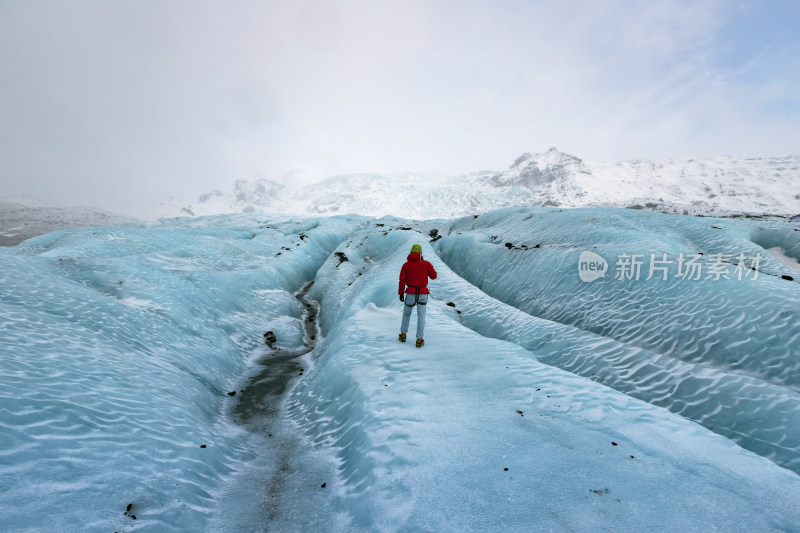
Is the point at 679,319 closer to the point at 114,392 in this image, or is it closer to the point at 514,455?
the point at 514,455

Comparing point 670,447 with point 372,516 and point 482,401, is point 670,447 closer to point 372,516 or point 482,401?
point 482,401

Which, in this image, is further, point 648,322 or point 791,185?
point 791,185

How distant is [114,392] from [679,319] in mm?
11740

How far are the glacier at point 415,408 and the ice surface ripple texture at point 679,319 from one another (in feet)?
0.16

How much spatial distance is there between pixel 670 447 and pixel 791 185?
4782 inches

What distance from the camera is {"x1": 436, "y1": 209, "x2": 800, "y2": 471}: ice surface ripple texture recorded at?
5559 mm

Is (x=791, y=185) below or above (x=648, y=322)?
above

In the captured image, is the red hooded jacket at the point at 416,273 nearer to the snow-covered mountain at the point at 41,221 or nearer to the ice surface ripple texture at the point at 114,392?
the ice surface ripple texture at the point at 114,392

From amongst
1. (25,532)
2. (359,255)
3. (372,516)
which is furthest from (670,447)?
(359,255)

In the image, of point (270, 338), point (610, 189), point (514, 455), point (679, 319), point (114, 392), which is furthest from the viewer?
point (610, 189)

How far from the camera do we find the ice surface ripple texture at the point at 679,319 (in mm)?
5559

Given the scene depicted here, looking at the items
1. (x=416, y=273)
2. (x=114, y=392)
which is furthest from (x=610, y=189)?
(x=114, y=392)

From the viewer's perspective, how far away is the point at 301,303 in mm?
17031

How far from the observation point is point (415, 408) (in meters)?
5.07
